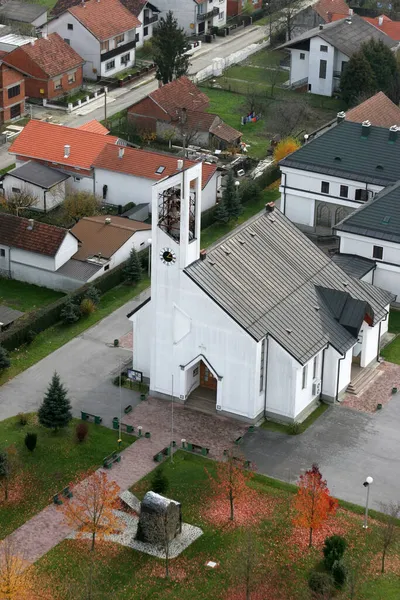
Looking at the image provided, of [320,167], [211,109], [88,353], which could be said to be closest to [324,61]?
[211,109]

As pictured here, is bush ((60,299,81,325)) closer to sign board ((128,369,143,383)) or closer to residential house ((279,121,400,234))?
sign board ((128,369,143,383))

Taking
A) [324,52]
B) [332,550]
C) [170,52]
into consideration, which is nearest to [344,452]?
[332,550]

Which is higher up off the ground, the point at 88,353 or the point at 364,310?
the point at 364,310

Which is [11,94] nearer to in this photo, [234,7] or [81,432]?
[234,7]

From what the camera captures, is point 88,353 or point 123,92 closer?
point 88,353

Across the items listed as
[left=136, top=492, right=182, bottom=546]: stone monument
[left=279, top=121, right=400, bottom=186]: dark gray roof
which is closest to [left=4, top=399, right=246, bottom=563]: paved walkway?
[left=136, top=492, right=182, bottom=546]: stone monument

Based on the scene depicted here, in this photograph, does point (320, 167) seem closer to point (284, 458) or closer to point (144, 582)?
point (284, 458)
